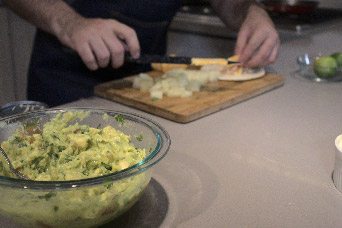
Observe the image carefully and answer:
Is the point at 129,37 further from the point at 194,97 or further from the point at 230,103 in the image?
the point at 230,103

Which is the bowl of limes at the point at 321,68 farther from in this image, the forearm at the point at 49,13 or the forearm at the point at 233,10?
the forearm at the point at 49,13

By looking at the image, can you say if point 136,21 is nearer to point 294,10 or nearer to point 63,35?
point 63,35

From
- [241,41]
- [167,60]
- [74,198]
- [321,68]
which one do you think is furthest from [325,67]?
[74,198]

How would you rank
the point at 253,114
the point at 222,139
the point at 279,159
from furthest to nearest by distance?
the point at 253,114 < the point at 222,139 < the point at 279,159

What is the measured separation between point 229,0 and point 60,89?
2.83 feet

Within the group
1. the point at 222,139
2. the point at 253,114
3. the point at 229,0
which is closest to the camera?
the point at 222,139

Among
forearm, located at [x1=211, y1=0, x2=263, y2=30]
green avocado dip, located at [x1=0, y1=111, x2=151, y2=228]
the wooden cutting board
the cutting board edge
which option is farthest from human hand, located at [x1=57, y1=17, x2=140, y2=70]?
forearm, located at [x1=211, y1=0, x2=263, y2=30]

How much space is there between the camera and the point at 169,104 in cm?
121

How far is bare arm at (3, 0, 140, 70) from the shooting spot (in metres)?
1.31

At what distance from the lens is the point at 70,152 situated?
697 mm

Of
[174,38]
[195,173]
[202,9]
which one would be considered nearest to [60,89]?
[195,173]

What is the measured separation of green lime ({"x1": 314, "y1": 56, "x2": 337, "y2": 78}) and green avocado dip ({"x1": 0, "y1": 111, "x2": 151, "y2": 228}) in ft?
3.02

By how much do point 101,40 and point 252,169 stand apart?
27.4 inches

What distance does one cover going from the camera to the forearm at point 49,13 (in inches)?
55.6
